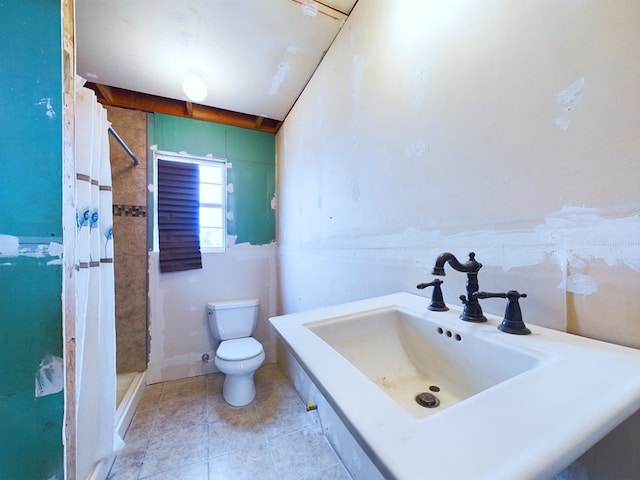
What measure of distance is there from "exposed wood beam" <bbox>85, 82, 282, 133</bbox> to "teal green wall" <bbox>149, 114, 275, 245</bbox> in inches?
1.8

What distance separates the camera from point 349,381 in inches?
16.3

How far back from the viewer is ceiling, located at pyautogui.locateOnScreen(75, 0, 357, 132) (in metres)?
1.32

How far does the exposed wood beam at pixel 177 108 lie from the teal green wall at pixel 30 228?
1.39 metres

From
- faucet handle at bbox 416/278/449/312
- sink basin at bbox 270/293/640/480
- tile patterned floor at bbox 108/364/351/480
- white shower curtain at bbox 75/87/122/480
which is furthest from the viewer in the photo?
tile patterned floor at bbox 108/364/351/480

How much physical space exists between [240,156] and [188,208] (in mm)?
694

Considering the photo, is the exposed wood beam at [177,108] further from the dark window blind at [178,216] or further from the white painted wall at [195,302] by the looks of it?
the white painted wall at [195,302]

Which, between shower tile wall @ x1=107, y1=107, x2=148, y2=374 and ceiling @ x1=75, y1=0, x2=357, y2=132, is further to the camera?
shower tile wall @ x1=107, y1=107, x2=148, y2=374

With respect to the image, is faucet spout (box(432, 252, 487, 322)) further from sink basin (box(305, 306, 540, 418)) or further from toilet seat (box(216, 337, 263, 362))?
toilet seat (box(216, 337, 263, 362))

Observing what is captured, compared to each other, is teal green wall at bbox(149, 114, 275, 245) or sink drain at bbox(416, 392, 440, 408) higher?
teal green wall at bbox(149, 114, 275, 245)

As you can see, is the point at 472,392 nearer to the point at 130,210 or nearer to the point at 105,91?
the point at 130,210

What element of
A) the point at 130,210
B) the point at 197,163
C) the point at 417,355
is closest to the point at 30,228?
the point at 417,355

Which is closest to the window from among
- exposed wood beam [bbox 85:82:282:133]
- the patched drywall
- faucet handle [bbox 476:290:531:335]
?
exposed wood beam [bbox 85:82:282:133]

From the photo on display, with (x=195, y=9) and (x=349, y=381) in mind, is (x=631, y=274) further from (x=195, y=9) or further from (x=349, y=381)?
(x=195, y=9)

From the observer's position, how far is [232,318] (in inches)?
87.1
